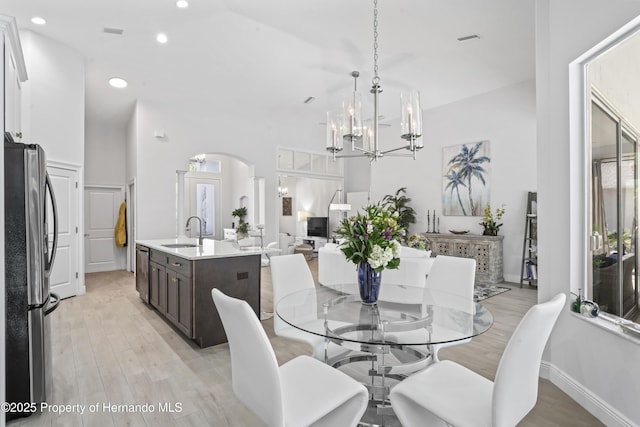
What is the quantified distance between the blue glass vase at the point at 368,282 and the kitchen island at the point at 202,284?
4.97 feet

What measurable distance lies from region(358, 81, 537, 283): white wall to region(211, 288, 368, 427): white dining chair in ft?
17.4

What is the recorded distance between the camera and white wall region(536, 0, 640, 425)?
1823 millimetres

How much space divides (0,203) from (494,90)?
672 centimetres

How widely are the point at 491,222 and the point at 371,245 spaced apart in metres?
4.69

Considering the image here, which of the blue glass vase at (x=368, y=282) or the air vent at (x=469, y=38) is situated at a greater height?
the air vent at (x=469, y=38)

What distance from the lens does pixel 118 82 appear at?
528cm

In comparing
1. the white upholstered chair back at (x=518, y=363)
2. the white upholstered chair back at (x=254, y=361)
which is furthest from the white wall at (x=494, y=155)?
the white upholstered chair back at (x=254, y=361)

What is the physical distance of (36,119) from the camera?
4.26m

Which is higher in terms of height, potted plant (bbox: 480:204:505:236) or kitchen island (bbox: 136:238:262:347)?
potted plant (bbox: 480:204:505:236)

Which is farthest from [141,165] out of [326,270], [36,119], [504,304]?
[504,304]

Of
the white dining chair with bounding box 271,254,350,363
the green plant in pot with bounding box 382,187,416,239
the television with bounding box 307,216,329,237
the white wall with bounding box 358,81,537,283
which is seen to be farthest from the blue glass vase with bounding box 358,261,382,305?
the television with bounding box 307,216,329,237

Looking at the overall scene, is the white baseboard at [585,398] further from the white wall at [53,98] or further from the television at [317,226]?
the television at [317,226]

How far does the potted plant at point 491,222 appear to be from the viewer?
570cm

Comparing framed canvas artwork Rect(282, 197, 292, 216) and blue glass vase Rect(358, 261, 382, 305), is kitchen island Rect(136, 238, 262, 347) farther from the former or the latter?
framed canvas artwork Rect(282, 197, 292, 216)
